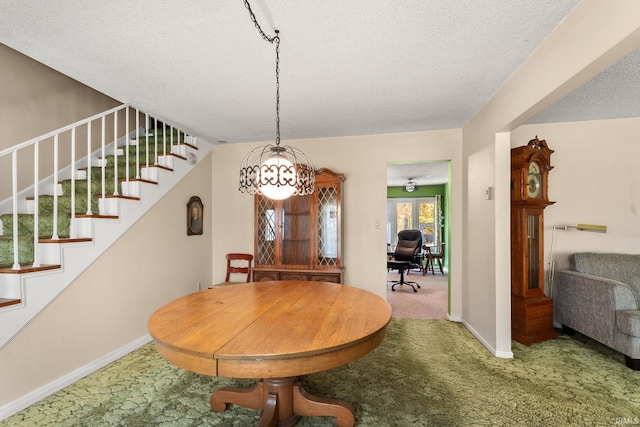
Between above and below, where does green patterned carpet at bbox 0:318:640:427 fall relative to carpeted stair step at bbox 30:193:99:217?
below

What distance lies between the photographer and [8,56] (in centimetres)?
263

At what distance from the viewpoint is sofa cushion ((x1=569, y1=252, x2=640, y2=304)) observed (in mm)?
2865

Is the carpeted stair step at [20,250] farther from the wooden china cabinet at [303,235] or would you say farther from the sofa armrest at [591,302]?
the sofa armrest at [591,302]

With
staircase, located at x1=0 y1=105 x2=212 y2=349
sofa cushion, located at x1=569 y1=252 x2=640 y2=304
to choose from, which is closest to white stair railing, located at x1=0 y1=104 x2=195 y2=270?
staircase, located at x1=0 y1=105 x2=212 y2=349

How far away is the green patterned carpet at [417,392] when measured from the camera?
1.81 meters

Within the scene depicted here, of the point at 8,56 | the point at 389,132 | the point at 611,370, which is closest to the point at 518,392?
the point at 611,370

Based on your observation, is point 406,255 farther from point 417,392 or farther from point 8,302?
point 8,302

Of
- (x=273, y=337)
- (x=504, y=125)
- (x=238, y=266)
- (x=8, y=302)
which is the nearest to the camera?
(x=273, y=337)

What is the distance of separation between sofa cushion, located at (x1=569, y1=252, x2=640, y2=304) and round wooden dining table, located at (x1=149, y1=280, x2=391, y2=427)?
261 centimetres

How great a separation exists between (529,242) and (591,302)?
701 millimetres

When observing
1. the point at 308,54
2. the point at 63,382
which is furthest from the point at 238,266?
the point at 308,54

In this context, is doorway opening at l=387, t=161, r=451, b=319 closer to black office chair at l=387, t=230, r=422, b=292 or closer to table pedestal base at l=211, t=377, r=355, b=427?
black office chair at l=387, t=230, r=422, b=292

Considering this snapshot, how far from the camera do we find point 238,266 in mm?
4176

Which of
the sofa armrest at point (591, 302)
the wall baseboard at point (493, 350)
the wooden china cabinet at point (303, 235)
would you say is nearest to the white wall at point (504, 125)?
the wall baseboard at point (493, 350)
